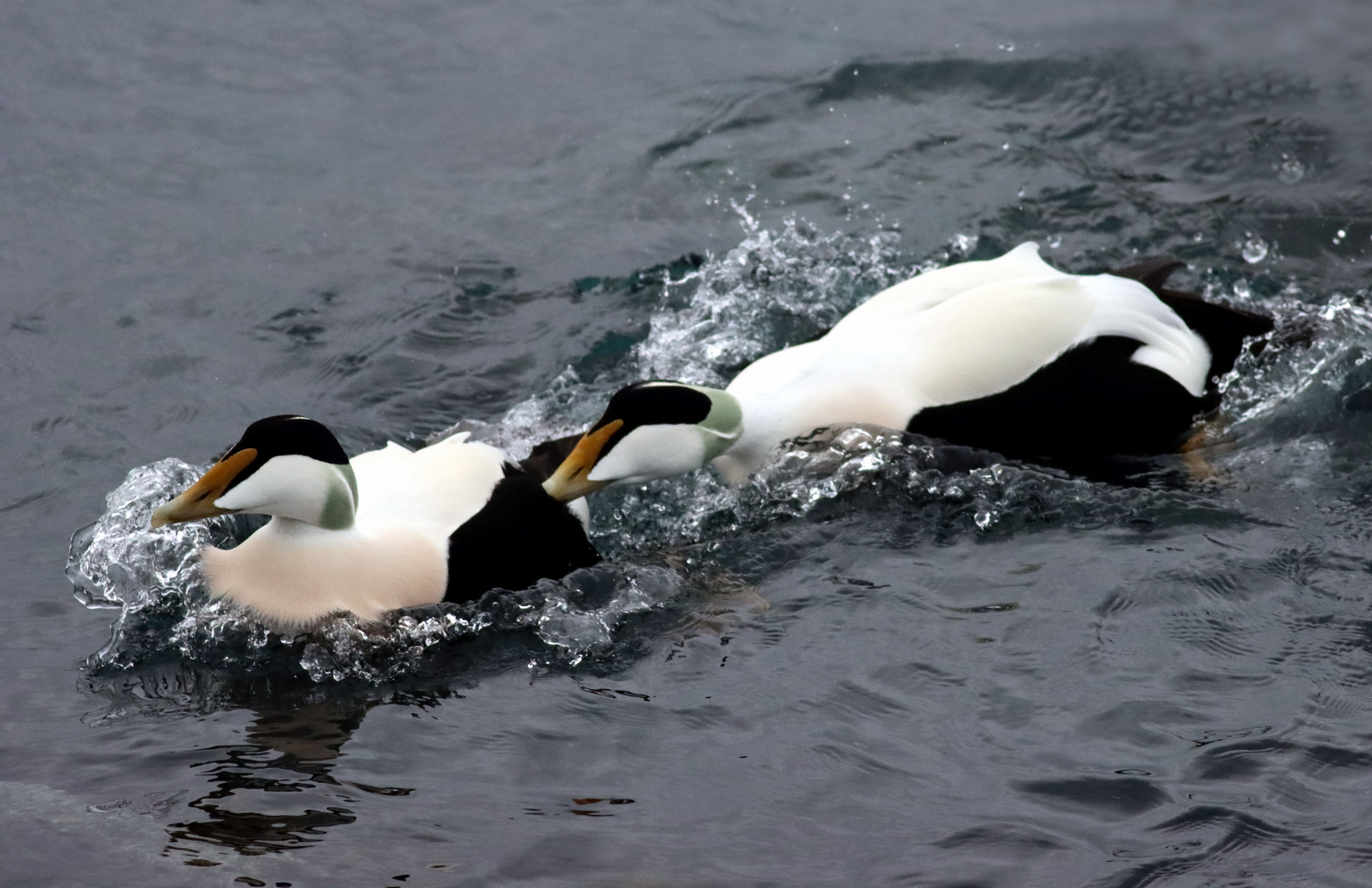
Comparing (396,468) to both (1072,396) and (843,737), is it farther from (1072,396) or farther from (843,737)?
(1072,396)

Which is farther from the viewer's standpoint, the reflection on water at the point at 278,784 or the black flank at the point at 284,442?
the black flank at the point at 284,442

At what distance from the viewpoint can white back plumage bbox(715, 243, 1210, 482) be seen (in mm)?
4367

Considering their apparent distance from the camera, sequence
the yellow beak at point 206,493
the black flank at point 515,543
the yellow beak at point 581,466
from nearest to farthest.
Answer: the yellow beak at point 206,493 < the black flank at point 515,543 < the yellow beak at point 581,466

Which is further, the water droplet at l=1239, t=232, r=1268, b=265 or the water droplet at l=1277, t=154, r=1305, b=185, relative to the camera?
the water droplet at l=1277, t=154, r=1305, b=185

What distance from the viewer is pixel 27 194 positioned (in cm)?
636

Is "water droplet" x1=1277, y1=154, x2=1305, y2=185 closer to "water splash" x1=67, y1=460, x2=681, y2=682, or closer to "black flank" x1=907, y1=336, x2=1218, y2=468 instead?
"black flank" x1=907, y1=336, x2=1218, y2=468

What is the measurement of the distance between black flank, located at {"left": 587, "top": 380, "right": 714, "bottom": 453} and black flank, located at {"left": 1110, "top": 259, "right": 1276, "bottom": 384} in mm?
1622

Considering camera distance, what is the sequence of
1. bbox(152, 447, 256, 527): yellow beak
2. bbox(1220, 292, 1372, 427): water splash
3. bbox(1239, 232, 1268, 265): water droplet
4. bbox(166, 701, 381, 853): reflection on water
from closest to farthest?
bbox(166, 701, 381, 853): reflection on water < bbox(152, 447, 256, 527): yellow beak < bbox(1220, 292, 1372, 427): water splash < bbox(1239, 232, 1268, 265): water droplet

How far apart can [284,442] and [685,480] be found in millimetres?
1337

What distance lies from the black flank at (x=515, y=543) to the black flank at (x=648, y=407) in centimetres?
23

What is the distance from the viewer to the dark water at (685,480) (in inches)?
Result: 120

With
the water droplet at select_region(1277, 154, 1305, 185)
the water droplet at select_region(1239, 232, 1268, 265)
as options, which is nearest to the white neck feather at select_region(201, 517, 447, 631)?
the water droplet at select_region(1239, 232, 1268, 265)

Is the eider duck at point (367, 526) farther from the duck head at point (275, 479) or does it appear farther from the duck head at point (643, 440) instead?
the duck head at point (643, 440)

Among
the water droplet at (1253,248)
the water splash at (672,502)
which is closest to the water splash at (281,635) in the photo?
the water splash at (672,502)
